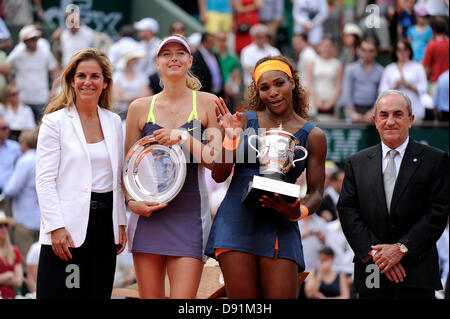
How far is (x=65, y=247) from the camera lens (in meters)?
4.41

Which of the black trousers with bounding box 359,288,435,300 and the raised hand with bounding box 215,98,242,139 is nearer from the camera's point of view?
the raised hand with bounding box 215,98,242,139

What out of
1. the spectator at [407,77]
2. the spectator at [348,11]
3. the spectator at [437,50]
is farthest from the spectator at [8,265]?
the spectator at [348,11]

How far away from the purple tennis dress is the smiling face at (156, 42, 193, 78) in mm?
249

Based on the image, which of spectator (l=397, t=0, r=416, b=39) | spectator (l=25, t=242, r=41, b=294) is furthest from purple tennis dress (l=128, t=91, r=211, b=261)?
spectator (l=397, t=0, r=416, b=39)

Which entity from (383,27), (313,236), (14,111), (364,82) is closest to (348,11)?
(383,27)

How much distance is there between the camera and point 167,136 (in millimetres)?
4449

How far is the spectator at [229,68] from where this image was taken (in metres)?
11.7

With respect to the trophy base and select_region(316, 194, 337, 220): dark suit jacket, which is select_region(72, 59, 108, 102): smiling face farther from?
select_region(316, 194, 337, 220): dark suit jacket

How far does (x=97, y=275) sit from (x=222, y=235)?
84cm

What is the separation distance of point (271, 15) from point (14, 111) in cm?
506

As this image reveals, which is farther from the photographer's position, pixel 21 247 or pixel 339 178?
pixel 339 178

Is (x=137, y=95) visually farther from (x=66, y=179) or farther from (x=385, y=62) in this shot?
(x=66, y=179)

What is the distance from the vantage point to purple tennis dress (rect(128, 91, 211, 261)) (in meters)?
4.55

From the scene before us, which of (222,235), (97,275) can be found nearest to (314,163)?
(222,235)
